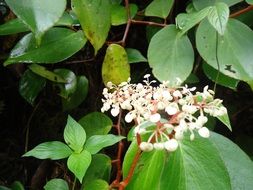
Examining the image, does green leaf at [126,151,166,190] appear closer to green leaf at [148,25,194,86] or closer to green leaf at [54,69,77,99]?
green leaf at [148,25,194,86]

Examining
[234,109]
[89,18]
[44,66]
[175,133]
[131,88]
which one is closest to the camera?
[175,133]

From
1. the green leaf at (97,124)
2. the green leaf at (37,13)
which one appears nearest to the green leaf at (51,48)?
the green leaf at (97,124)

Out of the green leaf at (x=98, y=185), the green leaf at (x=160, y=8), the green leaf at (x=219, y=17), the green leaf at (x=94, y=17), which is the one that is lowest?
the green leaf at (x=98, y=185)

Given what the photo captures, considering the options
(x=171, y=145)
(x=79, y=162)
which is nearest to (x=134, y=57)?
(x=79, y=162)

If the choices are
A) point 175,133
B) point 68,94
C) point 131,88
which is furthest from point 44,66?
point 175,133

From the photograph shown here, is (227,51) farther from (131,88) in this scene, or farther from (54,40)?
(54,40)

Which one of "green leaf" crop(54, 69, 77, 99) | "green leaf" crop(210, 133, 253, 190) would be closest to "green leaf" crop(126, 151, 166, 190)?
"green leaf" crop(210, 133, 253, 190)

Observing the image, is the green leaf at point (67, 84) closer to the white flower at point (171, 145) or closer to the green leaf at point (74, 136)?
the green leaf at point (74, 136)
